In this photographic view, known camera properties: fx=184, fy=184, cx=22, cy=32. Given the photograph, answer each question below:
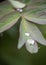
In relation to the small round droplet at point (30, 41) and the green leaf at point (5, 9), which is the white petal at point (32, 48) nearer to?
the small round droplet at point (30, 41)

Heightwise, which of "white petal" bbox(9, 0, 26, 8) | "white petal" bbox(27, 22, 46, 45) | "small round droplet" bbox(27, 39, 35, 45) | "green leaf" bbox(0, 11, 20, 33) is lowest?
"small round droplet" bbox(27, 39, 35, 45)

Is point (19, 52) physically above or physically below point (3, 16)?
below

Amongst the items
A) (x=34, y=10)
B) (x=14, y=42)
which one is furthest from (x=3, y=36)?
(x=34, y=10)

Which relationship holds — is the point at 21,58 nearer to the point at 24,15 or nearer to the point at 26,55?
the point at 26,55

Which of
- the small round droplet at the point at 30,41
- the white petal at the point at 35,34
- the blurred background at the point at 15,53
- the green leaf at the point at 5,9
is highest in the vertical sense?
the green leaf at the point at 5,9

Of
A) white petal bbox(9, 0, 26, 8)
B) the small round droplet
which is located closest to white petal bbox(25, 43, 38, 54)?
the small round droplet

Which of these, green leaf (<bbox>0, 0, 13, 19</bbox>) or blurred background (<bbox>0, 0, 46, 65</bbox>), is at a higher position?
green leaf (<bbox>0, 0, 13, 19</bbox>)

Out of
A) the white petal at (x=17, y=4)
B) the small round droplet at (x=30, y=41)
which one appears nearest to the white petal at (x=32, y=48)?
the small round droplet at (x=30, y=41)

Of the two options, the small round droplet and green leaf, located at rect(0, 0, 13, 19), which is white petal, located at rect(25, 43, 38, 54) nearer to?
the small round droplet

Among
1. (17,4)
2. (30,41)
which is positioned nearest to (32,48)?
(30,41)
